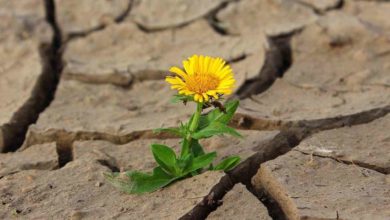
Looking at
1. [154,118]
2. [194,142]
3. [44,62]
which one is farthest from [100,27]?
[194,142]

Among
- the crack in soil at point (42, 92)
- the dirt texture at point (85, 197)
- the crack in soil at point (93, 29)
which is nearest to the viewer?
the dirt texture at point (85, 197)

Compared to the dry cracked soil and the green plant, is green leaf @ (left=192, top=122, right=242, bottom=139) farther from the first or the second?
the dry cracked soil

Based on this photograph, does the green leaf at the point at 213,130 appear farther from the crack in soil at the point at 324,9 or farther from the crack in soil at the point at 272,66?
the crack in soil at the point at 324,9

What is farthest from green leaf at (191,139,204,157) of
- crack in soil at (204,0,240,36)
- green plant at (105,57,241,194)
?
crack in soil at (204,0,240,36)

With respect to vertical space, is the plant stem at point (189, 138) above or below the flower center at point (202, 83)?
below

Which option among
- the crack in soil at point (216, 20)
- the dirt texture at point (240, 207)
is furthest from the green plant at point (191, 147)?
the crack in soil at point (216, 20)

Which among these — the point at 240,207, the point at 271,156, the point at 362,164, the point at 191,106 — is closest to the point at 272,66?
the point at 191,106
